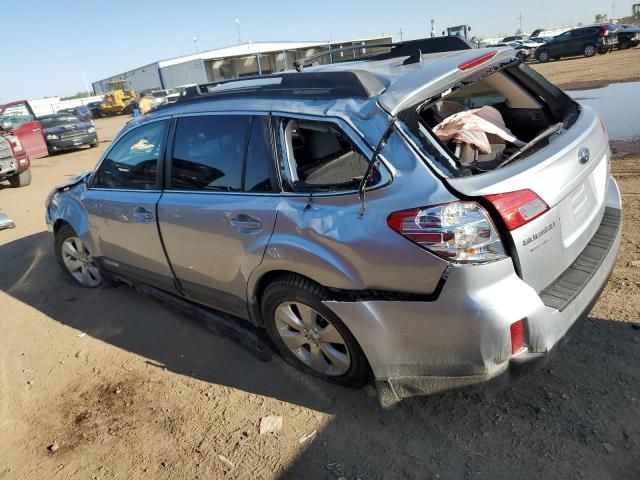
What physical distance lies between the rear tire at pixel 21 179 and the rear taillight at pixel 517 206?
41.5 ft

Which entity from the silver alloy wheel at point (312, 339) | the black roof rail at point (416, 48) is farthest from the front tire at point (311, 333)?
the black roof rail at point (416, 48)

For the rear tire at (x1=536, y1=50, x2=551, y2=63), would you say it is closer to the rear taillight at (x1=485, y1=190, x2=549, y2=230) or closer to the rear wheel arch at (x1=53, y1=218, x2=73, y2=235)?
the rear wheel arch at (x1=53, y1=218, x2=73, y2=235)

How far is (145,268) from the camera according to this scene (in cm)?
405

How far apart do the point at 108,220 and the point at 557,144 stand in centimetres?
341

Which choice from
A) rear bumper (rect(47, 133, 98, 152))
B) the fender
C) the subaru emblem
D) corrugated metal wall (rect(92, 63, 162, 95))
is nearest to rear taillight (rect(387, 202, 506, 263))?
the subaru emblem

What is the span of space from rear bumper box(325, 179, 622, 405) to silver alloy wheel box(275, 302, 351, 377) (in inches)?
9.9

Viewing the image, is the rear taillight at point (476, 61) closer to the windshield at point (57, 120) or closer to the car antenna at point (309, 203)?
the car antenna at point (309, 203)

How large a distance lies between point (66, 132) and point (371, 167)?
61.9ft

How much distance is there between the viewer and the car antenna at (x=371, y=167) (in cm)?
237

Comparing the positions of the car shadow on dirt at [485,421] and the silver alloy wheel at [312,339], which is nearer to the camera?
the car shadow on dirt at [485,421]

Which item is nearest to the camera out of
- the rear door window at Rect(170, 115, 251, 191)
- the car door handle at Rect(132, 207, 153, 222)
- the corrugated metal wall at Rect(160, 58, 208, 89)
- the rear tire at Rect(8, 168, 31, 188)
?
the rear door window at Rect(170, 115, 251, 191)

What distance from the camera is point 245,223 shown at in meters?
2.95

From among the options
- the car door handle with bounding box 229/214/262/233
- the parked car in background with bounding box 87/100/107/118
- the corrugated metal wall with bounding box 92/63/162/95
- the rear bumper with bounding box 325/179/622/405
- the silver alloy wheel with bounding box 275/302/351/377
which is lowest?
the parked car in background with bounding box 87/100/107/118

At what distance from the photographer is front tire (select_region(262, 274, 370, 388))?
8.94ft
